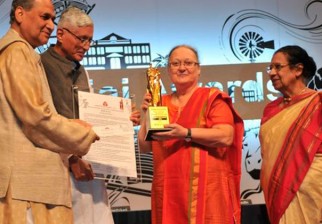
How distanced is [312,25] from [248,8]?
1.55 ft

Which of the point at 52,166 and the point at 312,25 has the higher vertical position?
the point at 312,25

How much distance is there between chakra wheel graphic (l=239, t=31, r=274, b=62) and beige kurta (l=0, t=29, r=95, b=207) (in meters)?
2.25

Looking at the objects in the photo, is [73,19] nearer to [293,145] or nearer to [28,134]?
[28,134]

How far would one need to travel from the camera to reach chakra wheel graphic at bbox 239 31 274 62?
4090 mm

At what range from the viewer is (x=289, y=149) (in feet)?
9.71

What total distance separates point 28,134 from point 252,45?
7.92 feet

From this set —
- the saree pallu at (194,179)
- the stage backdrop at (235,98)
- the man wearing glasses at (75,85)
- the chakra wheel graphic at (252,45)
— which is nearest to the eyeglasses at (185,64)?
the saree pallu at (194,179)

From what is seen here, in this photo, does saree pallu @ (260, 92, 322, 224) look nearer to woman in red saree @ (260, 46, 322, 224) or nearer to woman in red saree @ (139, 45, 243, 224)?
woman in red saree @ (260, 46, 322, 224)

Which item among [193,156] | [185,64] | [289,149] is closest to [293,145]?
[289,149]

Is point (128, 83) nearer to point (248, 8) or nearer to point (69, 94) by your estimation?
point (248, 8)

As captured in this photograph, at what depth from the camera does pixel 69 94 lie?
2.43 metres

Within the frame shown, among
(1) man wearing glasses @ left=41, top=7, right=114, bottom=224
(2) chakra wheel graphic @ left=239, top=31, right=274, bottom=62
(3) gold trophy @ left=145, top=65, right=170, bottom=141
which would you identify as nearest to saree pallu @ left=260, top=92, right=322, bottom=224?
(3) gold trophy @ left=145, top=65, right=170, bottom=141

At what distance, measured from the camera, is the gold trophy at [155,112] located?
259cm

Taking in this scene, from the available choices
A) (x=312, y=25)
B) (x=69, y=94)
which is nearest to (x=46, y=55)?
(x=69, y=94)
